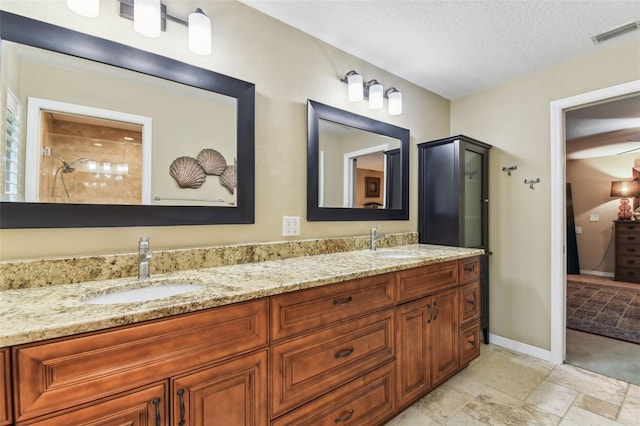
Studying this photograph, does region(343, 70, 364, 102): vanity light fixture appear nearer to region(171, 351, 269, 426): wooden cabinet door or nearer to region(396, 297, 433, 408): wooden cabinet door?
region(396, 297, 433, 408): wooden cabinet door

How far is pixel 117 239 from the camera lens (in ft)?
4.44

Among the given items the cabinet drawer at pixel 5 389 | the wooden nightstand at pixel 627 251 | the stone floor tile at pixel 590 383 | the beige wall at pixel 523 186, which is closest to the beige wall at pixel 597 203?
the wooden nightstand at pixel 627 251

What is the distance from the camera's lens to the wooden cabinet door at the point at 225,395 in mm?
947

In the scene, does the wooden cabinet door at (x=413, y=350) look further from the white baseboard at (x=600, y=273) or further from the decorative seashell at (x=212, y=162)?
the white baseboard at (x=600, y=273)

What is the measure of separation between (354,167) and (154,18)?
145 cm

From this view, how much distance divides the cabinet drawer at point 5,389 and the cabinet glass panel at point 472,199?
8.91 feet

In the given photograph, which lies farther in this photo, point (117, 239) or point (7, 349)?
point (117, 239)

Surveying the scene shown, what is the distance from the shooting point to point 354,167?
2.27m

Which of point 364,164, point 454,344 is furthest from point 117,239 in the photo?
point 454,344

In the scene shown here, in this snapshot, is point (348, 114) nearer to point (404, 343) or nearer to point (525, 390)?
point (404, 343)

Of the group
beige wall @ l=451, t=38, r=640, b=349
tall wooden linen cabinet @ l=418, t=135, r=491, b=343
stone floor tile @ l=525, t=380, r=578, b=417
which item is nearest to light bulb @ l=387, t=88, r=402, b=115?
tall wooden linen cabinet @ l=418, t=135, r=491, b=343

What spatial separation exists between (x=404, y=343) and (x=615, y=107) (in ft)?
11.0

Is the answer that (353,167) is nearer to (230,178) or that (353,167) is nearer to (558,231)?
(230,178)

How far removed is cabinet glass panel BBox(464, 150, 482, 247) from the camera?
2621 mm
